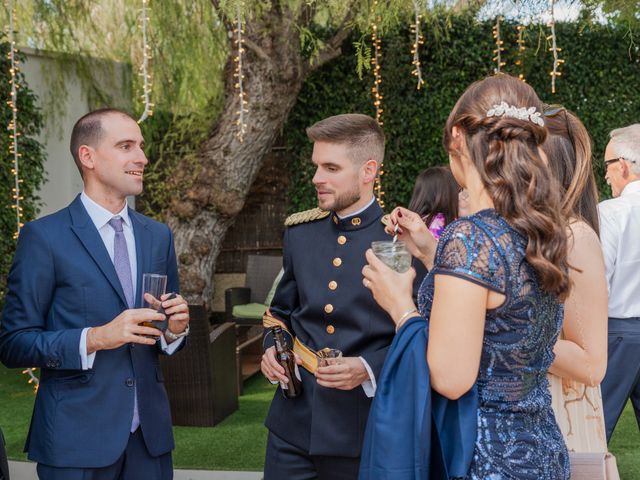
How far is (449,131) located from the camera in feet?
5.94

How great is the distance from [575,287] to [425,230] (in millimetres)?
531

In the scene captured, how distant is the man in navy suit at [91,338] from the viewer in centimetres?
232

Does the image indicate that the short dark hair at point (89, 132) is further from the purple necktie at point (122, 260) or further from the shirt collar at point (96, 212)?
the purple necktie at point (122, 260)

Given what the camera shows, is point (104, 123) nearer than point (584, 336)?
No

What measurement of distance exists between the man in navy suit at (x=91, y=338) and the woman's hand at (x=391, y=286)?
772 mm

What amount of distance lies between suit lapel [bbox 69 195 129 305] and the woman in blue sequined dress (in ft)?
3.51

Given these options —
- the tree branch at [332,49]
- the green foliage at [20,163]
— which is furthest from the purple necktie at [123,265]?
the tree branch at [332,49]

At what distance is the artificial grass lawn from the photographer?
4.67m

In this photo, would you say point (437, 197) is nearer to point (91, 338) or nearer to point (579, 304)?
point (579, 304)

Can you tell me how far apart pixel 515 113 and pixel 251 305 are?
20.0 feet

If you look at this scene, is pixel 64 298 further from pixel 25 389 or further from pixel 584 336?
pixel 25 389

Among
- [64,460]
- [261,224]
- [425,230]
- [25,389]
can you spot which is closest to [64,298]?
[64,460]

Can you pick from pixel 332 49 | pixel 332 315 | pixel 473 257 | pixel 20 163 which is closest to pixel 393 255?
pixel 473 257

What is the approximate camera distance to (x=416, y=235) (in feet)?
7.77
